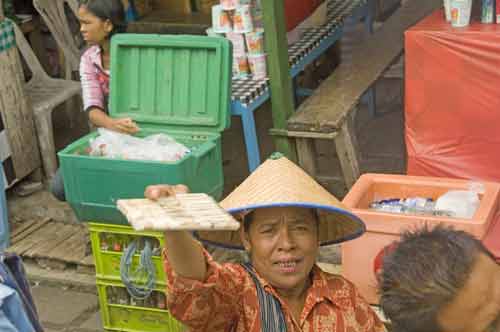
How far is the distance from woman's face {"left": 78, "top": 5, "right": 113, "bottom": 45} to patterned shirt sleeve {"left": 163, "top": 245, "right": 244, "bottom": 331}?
274 cm

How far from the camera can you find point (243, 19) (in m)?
5.35

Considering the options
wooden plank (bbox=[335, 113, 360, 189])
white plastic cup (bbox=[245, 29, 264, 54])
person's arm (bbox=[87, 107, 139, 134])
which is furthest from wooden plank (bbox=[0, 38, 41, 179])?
wooden plank (bbox=[335, 113, 360, 189])

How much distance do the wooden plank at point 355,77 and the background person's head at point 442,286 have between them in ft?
→ 9.45

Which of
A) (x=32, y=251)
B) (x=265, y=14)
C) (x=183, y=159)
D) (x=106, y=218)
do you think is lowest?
(x=32, y=251)

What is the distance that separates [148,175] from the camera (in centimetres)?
450

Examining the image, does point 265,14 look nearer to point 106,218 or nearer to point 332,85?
point 332,85

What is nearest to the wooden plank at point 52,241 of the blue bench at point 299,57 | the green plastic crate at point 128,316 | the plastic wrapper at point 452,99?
the green plastic crate at point 128,316

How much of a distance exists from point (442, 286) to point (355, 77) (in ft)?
12.0

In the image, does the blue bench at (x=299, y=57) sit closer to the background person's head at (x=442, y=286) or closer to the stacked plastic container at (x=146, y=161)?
the stacked plastic container at (x=146, y=161)

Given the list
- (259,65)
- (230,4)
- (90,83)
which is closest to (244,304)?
(90,83)

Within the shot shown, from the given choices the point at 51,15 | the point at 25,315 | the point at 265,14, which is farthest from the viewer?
the point at 51,15

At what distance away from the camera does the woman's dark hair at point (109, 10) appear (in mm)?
5137

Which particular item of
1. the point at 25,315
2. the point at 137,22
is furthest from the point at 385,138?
the point at 25,315

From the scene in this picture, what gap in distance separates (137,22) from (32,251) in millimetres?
1824
